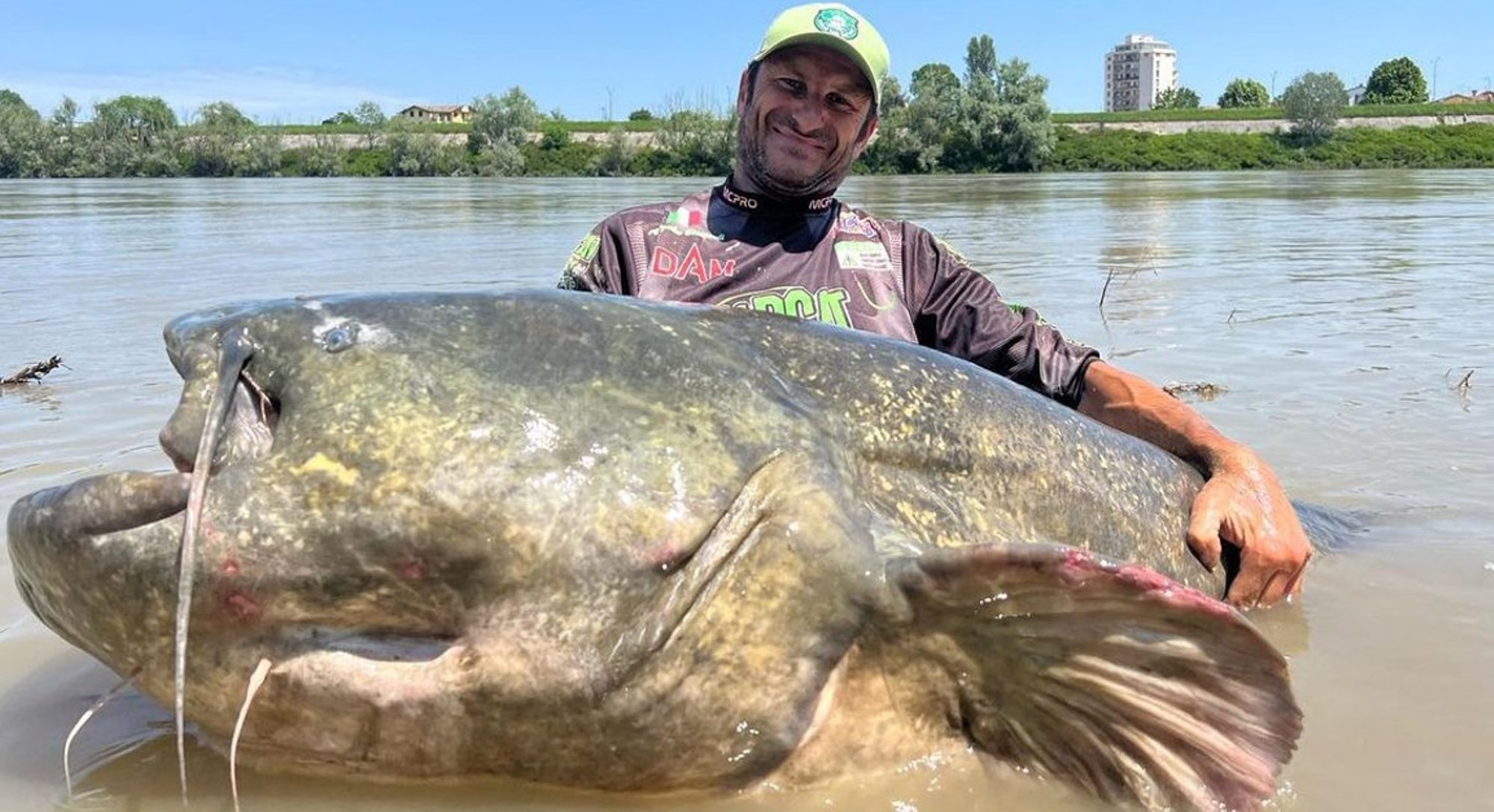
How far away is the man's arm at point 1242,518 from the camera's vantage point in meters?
2.87

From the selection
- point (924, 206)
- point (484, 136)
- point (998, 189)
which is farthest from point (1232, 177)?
point (484, 136)

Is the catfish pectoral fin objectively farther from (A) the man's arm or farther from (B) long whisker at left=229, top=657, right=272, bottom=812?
(A) the man's arm

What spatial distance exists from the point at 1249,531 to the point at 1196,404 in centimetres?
331

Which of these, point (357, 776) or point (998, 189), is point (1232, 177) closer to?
point (998, 189)

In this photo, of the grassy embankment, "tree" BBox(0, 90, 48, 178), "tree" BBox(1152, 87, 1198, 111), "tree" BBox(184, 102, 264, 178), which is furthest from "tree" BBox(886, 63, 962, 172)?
"tree" BBox(1152, 87, 1198, 111)

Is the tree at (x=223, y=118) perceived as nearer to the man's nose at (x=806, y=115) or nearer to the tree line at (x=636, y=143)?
the tree line at (x=636, y=143)

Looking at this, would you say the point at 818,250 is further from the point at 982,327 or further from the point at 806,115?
the point at 982,327

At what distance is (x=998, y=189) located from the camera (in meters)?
38.5

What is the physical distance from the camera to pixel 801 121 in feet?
→ 12.8

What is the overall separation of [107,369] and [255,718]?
5609 mm

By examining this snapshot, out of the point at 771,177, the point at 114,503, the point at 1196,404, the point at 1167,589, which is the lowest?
the point at 1196,404

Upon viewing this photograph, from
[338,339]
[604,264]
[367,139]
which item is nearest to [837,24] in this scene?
[604,264]

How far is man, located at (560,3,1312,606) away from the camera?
3.70m

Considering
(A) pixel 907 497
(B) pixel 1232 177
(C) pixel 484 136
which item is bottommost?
(A) pixel 907 497
